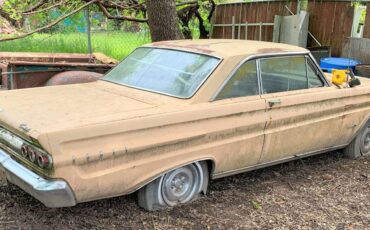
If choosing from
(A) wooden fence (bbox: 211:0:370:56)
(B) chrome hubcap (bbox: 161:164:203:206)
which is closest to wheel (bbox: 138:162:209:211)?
(B) chrome hubcap (bbox: 161:164:203:206)

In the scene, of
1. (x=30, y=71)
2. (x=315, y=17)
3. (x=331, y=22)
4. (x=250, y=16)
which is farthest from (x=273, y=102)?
(x=250, y=16)

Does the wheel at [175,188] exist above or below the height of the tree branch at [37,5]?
below

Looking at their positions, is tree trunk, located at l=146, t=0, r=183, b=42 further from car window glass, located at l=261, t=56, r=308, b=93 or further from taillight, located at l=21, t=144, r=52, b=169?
taillight, located at l=21, t=144, r=52, b=169

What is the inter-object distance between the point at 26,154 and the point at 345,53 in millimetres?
7459

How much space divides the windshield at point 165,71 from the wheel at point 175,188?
680 millimetres

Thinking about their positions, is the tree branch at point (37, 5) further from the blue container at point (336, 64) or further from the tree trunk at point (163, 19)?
the blue container at point (336, 64)

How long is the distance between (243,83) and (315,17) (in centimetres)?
655

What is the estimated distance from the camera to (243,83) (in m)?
4.38

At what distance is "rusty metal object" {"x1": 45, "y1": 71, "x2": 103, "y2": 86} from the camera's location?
652cm

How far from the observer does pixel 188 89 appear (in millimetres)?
4113

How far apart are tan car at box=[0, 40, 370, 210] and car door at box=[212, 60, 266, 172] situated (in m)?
0.01

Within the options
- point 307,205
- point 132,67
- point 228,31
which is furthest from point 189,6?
point 307,205

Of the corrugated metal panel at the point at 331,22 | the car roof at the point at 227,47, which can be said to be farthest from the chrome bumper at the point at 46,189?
the corrugated metal panel at the point at 331,22

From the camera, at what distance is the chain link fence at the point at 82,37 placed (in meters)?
10.4
